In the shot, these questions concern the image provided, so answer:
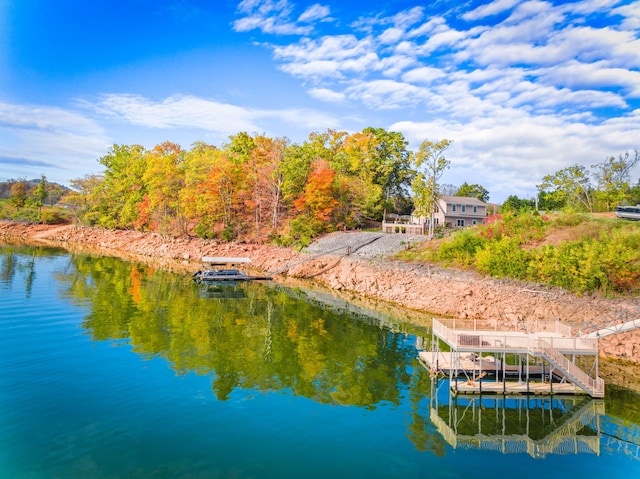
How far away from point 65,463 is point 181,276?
154 feet

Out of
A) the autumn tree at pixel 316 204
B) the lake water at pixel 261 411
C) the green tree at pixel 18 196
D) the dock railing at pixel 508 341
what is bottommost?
the lake water at pixel 261 411

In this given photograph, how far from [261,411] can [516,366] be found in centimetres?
1788

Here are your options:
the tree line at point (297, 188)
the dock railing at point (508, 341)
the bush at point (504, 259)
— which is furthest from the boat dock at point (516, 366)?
the tree line at point (297, 188)

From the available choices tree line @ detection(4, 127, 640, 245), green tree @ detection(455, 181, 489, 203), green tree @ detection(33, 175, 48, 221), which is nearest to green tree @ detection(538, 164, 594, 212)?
tree line @ detection(4, 127, 640, 245)

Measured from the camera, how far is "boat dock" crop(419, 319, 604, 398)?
24.8 meters

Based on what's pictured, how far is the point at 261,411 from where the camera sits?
69.8 feet

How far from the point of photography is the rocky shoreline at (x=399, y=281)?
34812mm

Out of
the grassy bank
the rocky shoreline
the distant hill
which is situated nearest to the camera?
the rocky shoreline

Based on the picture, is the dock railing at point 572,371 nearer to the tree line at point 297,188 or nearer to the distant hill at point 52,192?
the tree line at point 297,188

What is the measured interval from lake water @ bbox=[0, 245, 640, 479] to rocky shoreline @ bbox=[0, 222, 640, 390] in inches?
301

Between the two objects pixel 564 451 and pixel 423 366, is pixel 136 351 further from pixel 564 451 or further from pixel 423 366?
pixel 564 451

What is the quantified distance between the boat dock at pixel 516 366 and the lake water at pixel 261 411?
861 mm

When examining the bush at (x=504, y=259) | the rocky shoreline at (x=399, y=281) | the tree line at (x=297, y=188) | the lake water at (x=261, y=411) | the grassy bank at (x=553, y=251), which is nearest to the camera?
the lake water at (x=261, y=411)

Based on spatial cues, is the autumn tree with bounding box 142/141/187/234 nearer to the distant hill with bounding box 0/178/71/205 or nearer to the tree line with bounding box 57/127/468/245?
the tree line with bounding box 57/127/468/245
